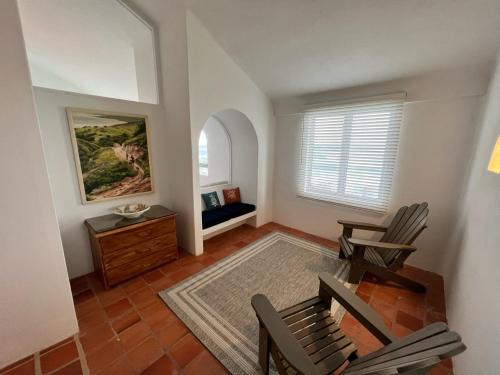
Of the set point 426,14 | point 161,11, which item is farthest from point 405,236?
point 161,11

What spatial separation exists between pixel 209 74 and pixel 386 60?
1974 millimetres

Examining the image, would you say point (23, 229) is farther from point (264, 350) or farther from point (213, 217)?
point (213, 217)

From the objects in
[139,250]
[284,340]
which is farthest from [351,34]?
[139,250]

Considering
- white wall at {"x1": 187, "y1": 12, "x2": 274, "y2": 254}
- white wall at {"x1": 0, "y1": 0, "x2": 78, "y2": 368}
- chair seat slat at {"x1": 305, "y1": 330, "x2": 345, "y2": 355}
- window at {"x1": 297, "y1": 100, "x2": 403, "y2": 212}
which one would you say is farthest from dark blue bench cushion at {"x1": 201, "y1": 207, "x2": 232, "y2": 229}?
chair seat slat at {"x1": 305, "y1": 330, "x2": 345, "y2": 355}

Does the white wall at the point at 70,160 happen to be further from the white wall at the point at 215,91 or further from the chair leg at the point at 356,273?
the chair leg at the point at 356,273

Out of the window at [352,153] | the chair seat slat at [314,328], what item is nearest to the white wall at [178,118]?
the chair seat slat at [314,328]

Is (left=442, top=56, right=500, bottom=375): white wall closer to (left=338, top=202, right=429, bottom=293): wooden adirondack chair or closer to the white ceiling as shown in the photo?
(left=338, top=202, right=429, bottom=293): wooden adirondack chair

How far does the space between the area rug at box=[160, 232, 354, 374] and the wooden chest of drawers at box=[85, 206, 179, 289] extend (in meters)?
0.48

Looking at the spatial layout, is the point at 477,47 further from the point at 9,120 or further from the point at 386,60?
the point at 9,120

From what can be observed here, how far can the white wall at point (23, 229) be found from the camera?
112cm

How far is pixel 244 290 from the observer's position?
206 cm

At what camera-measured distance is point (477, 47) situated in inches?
68.7

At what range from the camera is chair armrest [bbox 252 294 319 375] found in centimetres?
85

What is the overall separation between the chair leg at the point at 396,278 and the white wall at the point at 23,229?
280 centimetres
